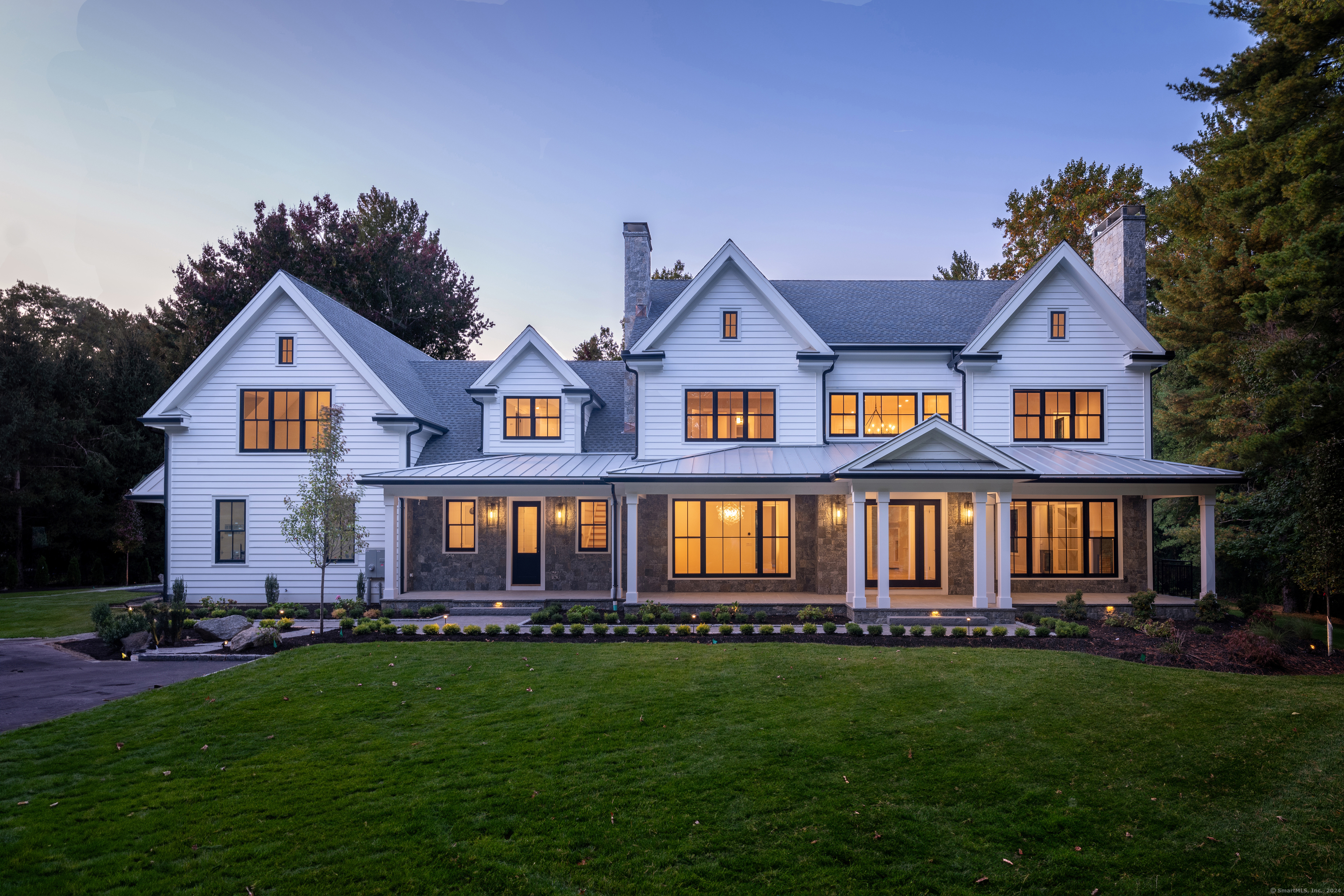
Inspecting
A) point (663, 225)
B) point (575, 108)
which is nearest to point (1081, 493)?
point (575, 108)

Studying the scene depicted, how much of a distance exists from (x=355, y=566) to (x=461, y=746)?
12.4 metres

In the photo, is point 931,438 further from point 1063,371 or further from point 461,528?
point 461,528

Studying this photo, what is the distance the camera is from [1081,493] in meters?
16.1

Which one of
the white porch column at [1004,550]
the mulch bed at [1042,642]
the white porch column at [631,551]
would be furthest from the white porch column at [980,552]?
the white porch column at [631,551]

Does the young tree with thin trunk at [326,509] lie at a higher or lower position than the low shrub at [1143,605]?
higher

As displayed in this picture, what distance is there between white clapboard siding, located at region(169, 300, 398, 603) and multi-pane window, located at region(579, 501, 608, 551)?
5.41 m

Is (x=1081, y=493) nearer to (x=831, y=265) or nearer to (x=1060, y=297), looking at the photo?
(x=1060, y=297)

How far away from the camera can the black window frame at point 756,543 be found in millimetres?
16266

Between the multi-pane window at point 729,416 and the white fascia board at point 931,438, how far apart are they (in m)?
3.41

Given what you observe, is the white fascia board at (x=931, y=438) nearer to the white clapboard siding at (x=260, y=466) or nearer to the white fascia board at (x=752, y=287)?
the white fascia board at (x=752, y=287)

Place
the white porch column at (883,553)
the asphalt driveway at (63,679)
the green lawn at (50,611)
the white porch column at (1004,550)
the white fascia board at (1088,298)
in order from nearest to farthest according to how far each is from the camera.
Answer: the asphalt driveway at (63,679) < the white porch column at (883,553) < the white porch column at (1004,550) < the green lawn at (50,611) < the white fascia board at (1088,298)

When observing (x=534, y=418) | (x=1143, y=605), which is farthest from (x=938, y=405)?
(x=534, y=418)

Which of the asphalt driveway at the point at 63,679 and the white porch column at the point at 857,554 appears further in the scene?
the white porch column at the point at 857,554

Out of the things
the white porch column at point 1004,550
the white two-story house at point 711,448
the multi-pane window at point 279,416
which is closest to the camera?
the white porch column at point 1004,550
